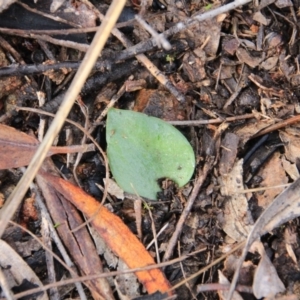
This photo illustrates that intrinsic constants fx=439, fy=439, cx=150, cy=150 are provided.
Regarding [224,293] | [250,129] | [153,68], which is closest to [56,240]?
[224,293]

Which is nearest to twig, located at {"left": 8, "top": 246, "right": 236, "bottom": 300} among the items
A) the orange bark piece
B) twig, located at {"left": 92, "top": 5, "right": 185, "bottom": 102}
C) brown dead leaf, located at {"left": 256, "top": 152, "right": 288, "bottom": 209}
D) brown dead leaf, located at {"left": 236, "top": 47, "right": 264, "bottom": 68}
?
the orange bark piece

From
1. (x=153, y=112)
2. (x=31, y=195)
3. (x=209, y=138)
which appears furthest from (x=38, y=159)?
(x=209, y=138)

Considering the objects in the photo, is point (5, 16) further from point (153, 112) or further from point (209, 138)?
point (209, 138)

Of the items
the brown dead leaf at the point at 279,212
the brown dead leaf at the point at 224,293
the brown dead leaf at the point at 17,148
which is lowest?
the brown dead leaf at the point at 224,293

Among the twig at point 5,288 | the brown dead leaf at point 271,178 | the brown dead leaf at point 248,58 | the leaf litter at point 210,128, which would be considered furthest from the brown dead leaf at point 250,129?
the twig at point 5,288

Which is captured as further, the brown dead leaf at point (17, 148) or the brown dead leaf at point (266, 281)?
the brown dead leaf at point (17, 148)

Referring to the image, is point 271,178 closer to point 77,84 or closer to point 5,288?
point 77,84

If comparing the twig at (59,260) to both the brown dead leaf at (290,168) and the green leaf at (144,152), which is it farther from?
the brown dead leaf at (290,168)

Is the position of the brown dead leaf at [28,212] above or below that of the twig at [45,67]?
below
